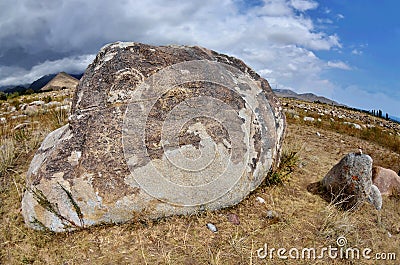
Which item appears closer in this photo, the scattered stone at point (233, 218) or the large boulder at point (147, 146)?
the large boulder at point (147, 146)

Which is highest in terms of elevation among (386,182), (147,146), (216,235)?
(147,146)

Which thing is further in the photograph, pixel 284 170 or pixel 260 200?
pixel 284 170

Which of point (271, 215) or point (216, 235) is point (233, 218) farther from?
point (271, 215)

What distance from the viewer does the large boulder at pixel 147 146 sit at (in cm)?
416

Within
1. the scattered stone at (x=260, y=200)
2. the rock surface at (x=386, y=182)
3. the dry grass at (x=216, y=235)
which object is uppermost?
the rock surface at (x=386, y=182)

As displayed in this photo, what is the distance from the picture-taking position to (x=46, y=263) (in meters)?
3.62

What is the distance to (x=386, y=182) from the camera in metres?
5.80

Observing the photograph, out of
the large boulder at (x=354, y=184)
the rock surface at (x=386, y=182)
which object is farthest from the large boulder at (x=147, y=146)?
the rock surface at (x=386, y=182)

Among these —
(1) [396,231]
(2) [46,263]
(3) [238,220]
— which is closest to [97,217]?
(2) [46,263]

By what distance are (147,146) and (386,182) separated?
15.4 feet

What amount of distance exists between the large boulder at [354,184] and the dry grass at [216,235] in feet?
0.63

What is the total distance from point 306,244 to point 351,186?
1.63 meters

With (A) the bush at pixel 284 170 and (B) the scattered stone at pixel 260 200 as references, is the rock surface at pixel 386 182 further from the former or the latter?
(B) the scattered stone at pixel 260 200

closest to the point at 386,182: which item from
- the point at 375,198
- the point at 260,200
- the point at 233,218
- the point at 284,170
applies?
the point at 375,198
